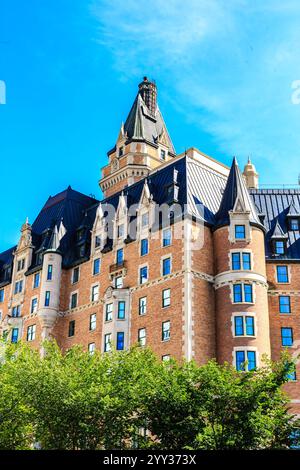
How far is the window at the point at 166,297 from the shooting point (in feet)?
185

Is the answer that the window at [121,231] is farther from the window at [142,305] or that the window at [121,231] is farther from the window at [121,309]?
the window at [142,305]

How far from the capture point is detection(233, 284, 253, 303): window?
2178 inches

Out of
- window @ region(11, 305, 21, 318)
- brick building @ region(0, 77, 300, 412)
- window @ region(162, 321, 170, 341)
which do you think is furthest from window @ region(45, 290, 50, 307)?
window @ region(162, 321, 170, 341)

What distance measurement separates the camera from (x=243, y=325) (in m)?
54.1

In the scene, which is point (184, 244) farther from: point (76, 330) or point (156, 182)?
point (76, 330)

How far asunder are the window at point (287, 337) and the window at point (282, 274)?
4.42m

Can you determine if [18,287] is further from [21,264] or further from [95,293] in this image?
[95,293]

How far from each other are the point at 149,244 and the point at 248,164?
102ft

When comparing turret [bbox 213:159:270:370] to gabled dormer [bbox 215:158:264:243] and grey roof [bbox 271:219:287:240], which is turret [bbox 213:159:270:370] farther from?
grey roof [bbox 271:219:287:240]

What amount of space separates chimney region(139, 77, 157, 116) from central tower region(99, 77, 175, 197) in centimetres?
81

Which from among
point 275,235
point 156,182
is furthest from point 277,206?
point 156,182

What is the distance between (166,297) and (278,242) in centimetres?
1206

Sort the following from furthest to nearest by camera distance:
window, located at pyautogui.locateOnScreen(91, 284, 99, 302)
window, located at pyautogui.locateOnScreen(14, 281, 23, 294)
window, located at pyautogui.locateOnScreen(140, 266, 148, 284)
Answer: window, located at pyautogui.locateOnScreen(14, 281, 23, 294) → window, located at pyautogui.locateOnScreen(91, 284, 99, 302) → window, located at pyautogui.locateOnScreen(140, 266, 148, 284)

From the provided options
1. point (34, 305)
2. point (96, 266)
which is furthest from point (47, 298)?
point (96, 266)
